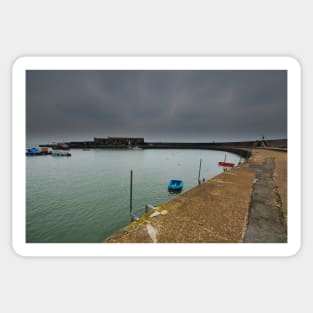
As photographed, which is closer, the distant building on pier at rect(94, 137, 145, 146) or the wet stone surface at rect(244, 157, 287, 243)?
the wet stone surface at rect(244, 157, 287, 243)

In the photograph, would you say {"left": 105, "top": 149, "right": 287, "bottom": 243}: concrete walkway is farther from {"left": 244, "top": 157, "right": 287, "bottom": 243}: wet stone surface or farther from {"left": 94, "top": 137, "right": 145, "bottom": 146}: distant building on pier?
{"left": 94, "top": 137, "right": 145, "bottom": 146}: distant building on pier

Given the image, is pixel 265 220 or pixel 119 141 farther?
pixel 119 141

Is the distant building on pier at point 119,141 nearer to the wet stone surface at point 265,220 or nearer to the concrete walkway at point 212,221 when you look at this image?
the concrete walkway at point 212,221

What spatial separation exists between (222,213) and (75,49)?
3.40 metres

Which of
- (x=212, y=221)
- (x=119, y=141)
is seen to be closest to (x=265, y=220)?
(x=212, y=221)

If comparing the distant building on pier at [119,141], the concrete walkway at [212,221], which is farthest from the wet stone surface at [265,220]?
the distant building on pier at [119,141]

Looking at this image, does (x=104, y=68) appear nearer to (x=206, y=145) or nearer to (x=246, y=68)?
(x=246, y=68)

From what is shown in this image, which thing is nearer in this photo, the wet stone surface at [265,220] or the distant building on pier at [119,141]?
the wet stone surface at [265,220]

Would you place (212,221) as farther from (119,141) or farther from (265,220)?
(119,141)

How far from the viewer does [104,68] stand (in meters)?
1.64

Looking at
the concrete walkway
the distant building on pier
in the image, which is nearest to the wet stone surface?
the concrete walkway

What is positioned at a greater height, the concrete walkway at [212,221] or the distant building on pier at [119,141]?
the distant building on pier at [119,141]
